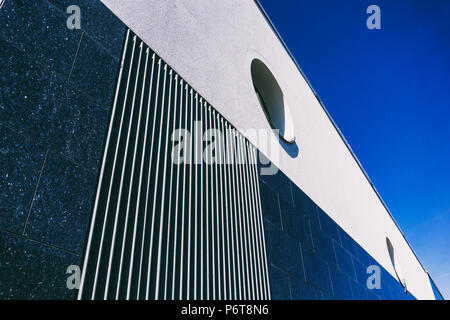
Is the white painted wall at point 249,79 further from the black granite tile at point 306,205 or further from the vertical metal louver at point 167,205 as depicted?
the vertical metal louver at point 167,205

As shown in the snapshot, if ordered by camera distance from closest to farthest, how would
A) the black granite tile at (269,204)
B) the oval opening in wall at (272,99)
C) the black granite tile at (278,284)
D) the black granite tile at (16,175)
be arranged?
the black granite tile at (16,175)
the black granite tile at (278,284)
the black granite tile at (269,204)
the oval opening in wall at (272,99)

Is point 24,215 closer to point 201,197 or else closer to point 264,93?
point 201,197

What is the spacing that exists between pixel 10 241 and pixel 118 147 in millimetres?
1095

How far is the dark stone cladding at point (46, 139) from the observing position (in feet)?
5.66

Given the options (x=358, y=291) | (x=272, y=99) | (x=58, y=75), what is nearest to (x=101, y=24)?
(x=58, y=75)

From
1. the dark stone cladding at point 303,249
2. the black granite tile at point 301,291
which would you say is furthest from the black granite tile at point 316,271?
the black granite tile at point 301,291

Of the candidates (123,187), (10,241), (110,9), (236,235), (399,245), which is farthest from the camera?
(399,245)

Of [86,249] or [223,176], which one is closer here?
[86,249]

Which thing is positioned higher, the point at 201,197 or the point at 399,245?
Answer: the point at 399,245

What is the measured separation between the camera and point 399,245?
50.1 feet

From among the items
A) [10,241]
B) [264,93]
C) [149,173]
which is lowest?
[10,241]

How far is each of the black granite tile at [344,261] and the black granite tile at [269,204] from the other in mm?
2670

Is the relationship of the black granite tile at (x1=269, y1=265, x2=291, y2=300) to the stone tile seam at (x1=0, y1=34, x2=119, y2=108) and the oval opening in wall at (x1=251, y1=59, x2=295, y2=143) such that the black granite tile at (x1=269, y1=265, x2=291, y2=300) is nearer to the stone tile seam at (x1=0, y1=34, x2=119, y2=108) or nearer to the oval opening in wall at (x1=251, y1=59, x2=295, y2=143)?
the stone tile seam at (x1=0, y1=34, x2=119, y2=108)
